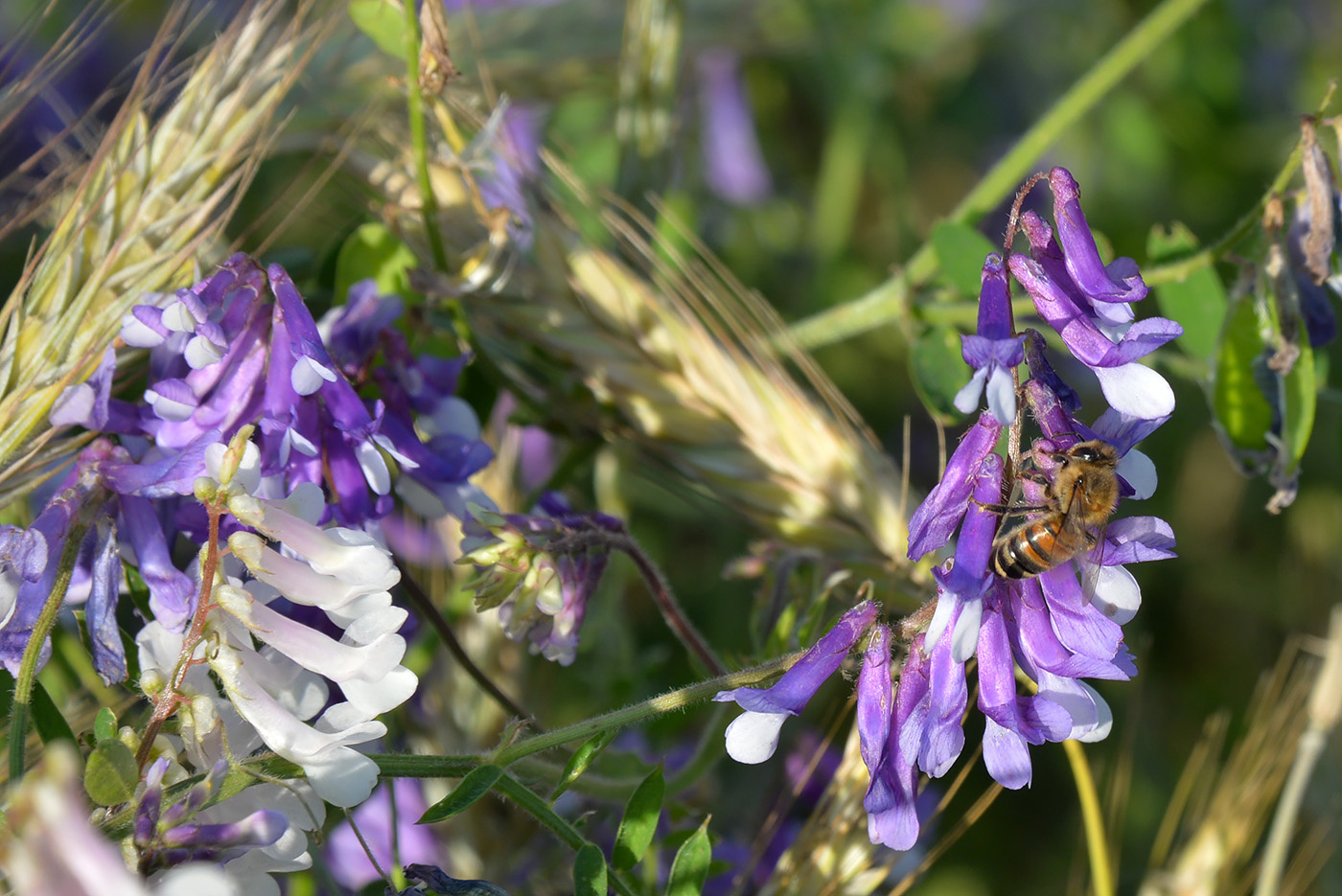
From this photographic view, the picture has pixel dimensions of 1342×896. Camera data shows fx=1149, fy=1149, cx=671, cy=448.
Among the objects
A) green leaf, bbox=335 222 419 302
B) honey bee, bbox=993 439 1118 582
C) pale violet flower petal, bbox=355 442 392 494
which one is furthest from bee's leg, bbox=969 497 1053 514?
green leaf, bbox=335 222 419 302

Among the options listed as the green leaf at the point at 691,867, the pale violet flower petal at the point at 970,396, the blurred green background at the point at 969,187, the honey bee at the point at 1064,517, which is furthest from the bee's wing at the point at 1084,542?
the blurred green background at the point at 969,187

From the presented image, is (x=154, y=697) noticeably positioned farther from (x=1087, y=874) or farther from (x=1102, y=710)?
(x=1087, y=874)

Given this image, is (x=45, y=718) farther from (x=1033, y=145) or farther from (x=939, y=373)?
(x=1033, y=145)

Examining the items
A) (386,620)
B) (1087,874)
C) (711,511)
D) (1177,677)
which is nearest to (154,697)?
(386,620)

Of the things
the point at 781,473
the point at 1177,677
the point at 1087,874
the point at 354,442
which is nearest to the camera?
the point at 354,442

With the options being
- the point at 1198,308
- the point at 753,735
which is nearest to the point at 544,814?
the point at 753,735

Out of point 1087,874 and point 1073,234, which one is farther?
point 1087,874

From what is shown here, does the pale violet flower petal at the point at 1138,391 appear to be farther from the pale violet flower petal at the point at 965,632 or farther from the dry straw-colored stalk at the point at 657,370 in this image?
the dry straw-colored stalk at the point at 657,370
